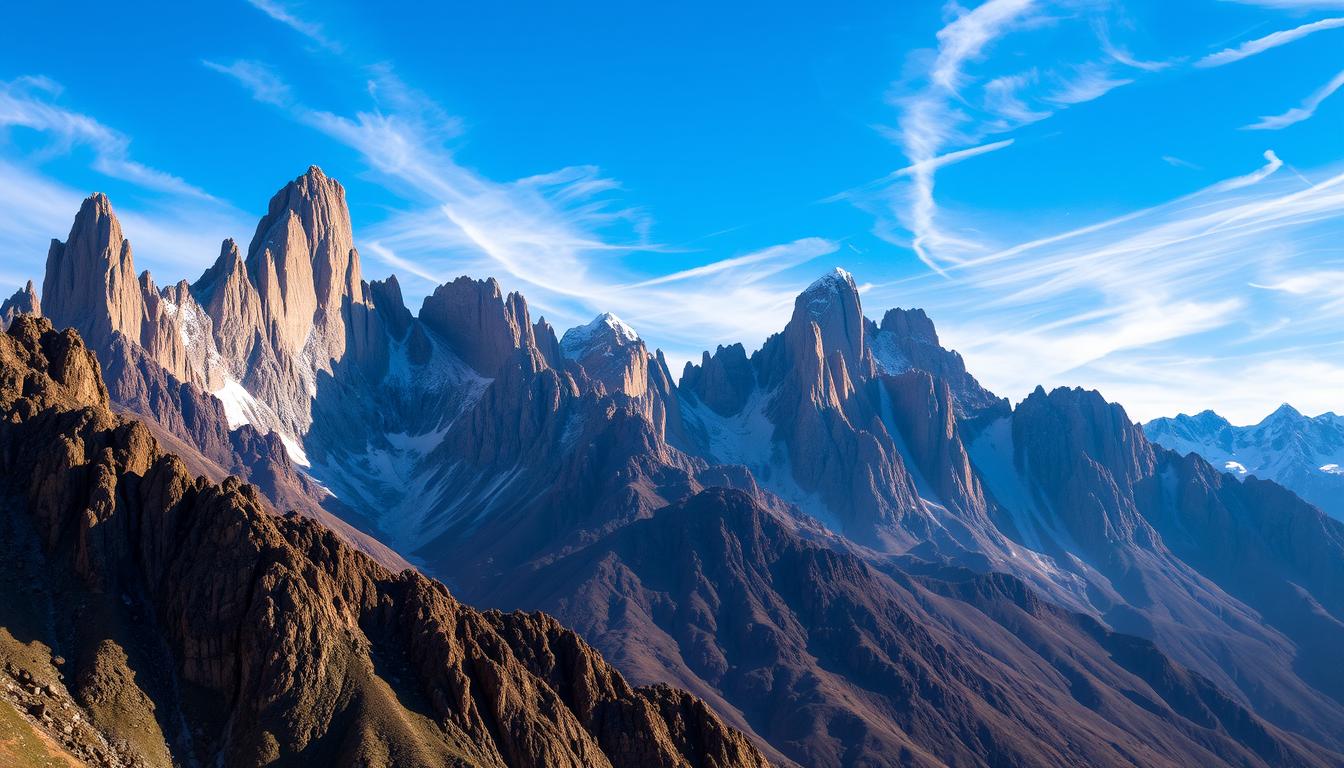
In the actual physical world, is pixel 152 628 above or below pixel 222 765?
above

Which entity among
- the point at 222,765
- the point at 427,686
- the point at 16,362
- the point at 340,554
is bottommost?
the point at 222,765

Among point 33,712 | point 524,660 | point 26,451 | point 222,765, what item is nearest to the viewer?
point 33,712

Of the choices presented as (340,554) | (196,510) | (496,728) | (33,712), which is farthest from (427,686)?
(33,712)

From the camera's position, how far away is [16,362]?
4350 inches

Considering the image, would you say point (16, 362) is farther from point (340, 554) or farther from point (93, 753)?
point (93, 753)

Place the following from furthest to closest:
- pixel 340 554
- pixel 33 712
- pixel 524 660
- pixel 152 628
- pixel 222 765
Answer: pixel 524 660 → pixel 340 554 → pixel 152 628 → pixel 222 765 → pixel 33 712

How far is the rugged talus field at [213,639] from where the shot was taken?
290 ft

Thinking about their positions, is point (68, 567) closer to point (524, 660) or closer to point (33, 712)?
point (33, 712)

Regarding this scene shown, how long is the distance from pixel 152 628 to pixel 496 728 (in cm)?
2604

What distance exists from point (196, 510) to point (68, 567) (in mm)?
10819

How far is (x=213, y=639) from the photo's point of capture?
9512 cm

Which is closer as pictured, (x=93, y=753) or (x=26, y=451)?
(x=93, y=753)

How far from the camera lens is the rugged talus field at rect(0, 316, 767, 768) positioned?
8825 centimetres

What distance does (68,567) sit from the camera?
3765 inches
